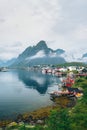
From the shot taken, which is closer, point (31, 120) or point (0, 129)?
point (0, 129)

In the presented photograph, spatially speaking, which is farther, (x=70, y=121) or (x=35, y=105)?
(x=35, y=105)

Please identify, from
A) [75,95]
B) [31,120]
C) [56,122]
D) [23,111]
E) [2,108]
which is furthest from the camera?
[75,95]

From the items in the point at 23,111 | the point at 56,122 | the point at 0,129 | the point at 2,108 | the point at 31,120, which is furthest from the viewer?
the point at 2,108

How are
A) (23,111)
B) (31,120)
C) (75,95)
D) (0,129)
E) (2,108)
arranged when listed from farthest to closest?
(75,95) → (2,108) → (23,111) → (31,120) → (0,129)

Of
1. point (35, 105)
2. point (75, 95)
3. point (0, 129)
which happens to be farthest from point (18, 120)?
point (75, 95)

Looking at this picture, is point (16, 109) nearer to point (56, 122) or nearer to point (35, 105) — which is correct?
point (35, 105)

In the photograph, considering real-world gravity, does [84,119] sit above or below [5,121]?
above

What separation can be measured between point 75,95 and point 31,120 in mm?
42359

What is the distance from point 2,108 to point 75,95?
1176 inches

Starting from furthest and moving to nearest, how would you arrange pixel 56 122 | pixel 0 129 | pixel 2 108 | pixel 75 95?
1. pixel 75 95
2. pixel 2 108
3. pixel 0 129
4. pixel 56 122

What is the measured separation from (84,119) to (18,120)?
31.6m

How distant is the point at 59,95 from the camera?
117 m

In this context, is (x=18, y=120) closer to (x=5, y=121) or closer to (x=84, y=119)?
(x=5, y=121)

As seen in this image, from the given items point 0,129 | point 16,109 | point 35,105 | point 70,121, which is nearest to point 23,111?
point 16,109
